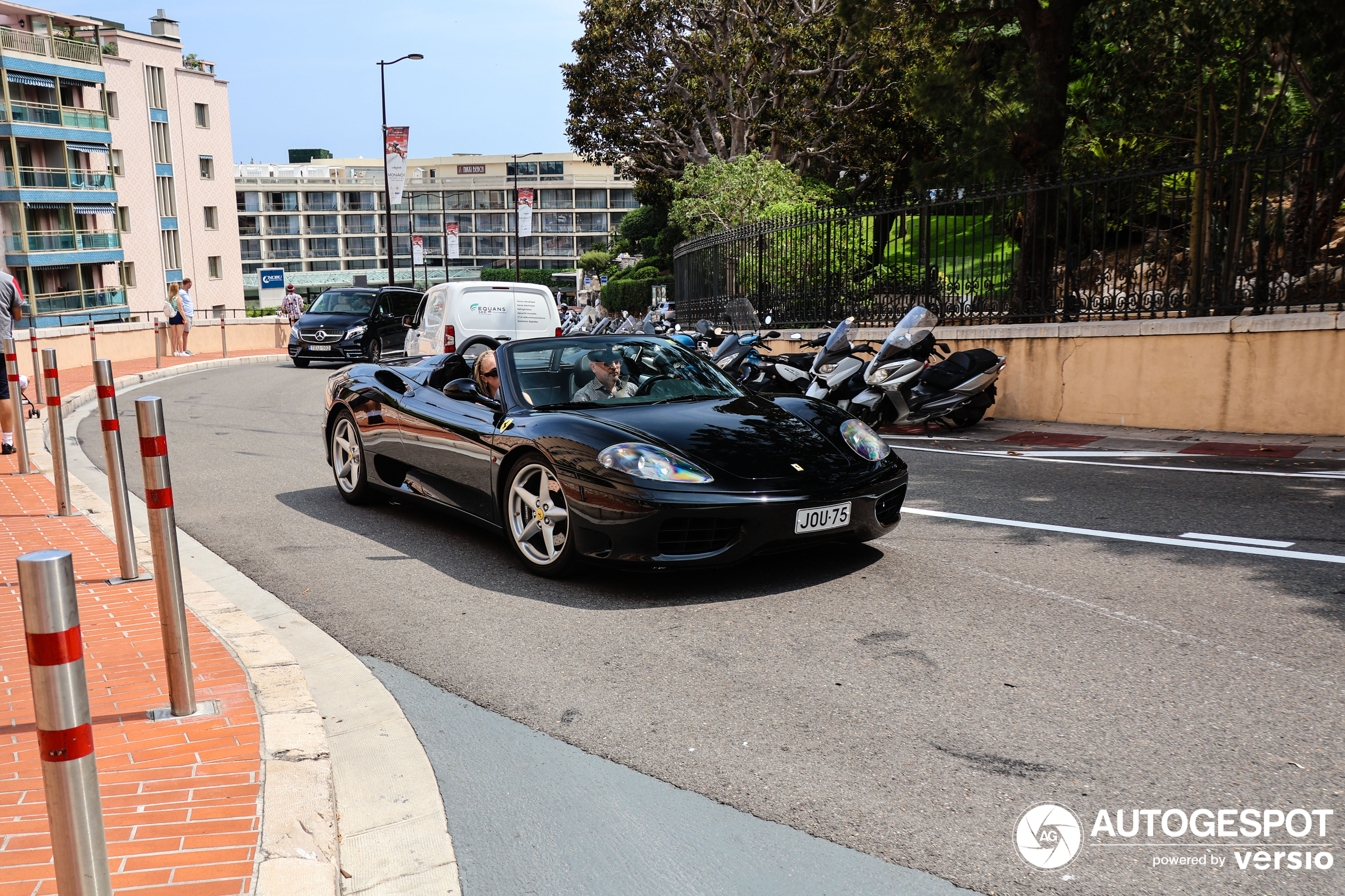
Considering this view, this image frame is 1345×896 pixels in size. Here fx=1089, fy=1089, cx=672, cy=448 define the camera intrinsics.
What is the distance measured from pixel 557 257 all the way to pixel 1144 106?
111 m

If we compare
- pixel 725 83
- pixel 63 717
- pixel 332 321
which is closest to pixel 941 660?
pixel 63 717

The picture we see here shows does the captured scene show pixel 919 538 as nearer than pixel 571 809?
No

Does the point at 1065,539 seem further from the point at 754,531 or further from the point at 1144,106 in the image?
the point at 1144,106

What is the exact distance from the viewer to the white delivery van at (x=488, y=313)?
53.3 ft

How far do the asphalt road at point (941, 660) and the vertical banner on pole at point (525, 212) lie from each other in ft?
135

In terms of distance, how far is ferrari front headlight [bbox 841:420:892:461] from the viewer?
5.93 metres

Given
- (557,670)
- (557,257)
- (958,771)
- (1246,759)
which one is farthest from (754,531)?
(557,257)

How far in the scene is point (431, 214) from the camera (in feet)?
416

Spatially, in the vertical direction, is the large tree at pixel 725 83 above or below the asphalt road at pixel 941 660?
above

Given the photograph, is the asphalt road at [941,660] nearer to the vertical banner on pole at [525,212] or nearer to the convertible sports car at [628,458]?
the convertible sports car at [628,458]

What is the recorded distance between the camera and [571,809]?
3318 millimetres

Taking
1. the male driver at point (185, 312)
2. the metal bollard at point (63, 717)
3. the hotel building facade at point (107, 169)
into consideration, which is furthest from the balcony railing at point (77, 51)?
the metal bollard at point (63, 717)

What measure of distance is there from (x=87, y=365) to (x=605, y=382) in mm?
21160

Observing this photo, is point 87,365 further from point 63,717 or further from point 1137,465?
point 63,717
